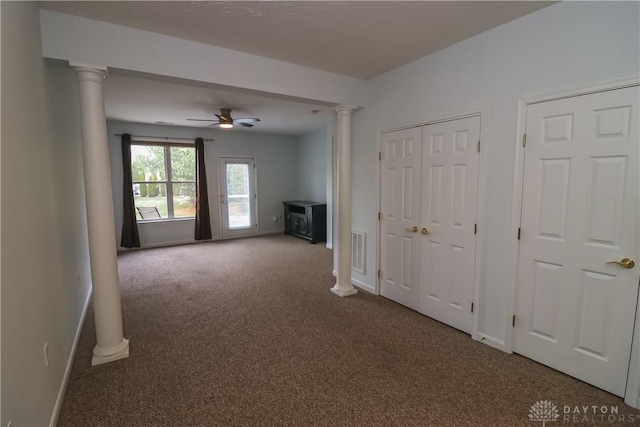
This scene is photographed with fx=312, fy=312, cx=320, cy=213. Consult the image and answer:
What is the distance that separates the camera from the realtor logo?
6.11 feet

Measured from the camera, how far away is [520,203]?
242 cm

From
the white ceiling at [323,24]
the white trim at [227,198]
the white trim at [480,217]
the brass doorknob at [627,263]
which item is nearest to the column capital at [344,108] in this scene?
the white ceiling at [323,24]

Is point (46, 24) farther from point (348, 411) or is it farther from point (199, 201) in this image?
point (199, 201)

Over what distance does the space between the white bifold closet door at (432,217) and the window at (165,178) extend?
498 centimetres

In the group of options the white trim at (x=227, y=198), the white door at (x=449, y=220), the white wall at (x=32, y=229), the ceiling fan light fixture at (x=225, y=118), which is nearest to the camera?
the white wall at (x=32, y=229)

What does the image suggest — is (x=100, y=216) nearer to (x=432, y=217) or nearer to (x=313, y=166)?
(x=432, y=217)

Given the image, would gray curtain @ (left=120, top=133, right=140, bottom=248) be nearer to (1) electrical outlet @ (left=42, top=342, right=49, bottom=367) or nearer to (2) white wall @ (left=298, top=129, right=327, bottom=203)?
(2) white wall @ (left=298, top=129, right=327, bottom=203)

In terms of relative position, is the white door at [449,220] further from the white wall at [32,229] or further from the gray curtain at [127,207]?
the gray curtain at [127,207]

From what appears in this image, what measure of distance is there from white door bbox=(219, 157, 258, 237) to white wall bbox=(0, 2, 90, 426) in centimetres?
463

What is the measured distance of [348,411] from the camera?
192 cm

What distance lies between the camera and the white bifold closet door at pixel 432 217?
2.80m

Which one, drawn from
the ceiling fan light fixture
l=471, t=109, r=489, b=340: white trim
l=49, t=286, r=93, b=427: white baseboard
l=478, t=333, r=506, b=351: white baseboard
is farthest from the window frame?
l=478, t=333, r=506, b=351: white baseboard

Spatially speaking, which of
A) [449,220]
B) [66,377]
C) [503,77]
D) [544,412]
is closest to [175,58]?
[66,377]

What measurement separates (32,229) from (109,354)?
1.32m
